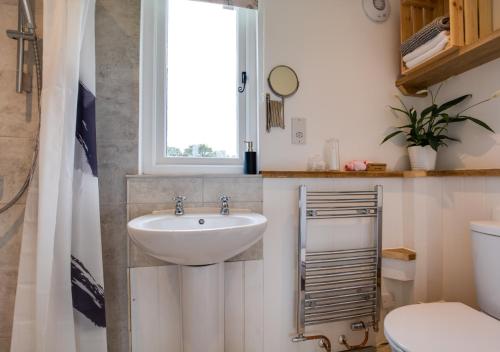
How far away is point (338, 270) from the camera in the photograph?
136 cm

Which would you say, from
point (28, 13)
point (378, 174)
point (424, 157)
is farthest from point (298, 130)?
point (28, 13)

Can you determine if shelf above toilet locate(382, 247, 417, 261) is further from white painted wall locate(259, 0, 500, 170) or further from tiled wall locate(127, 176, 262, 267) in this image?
tiled wall locate(127, 176, 262, 267)

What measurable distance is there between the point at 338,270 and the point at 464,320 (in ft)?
1.75

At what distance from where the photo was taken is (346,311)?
1.35 meters

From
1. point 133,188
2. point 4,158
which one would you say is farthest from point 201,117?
point 4,158

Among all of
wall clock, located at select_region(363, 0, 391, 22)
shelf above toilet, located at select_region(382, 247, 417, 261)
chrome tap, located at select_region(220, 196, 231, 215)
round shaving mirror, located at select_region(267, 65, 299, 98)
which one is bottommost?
shelf above toilet, located at select_region(382, 247, 417, 261)

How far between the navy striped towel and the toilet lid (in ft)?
4.03

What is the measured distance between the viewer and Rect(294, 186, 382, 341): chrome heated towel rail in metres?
1.28

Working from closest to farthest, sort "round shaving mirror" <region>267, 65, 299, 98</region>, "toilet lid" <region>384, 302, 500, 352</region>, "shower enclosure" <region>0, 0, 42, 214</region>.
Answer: "toilet lid" <region>384, 302, 500, 352</region> → "shower enclosure" <region>0, 0, 42, 214</region> → "round shaving mirror" <region>267, 65, 299, 98</region>

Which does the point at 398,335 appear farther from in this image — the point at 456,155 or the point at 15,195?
the point at 15,195

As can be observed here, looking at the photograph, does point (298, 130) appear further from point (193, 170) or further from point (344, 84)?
point (193, 170)

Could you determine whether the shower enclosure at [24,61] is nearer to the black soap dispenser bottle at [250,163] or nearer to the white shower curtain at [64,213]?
the white shower curtain at [64,213]

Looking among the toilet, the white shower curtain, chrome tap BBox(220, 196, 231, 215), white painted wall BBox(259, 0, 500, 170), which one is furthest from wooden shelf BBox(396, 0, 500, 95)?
the white shower curtain

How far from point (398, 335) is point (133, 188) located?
3.86ft
